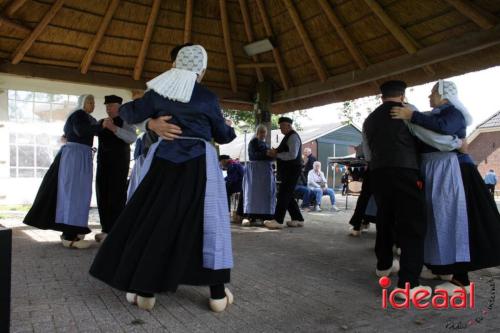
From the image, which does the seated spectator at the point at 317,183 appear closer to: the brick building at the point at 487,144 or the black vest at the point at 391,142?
the black vest at the point at 391,142

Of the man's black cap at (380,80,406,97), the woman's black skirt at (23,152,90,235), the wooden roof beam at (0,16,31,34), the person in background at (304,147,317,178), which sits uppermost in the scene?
the wooden roof beam at (0,16,31,34)

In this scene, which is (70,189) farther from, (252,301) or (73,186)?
(252,301)

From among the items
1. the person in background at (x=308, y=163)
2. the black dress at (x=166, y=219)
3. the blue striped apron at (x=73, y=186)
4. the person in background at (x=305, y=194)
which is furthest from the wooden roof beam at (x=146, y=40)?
the person in background at (x=308, y=163)

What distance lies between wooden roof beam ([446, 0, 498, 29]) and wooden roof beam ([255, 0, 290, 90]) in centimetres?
303

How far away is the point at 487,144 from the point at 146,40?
27.3 meters

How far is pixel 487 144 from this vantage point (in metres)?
28.2

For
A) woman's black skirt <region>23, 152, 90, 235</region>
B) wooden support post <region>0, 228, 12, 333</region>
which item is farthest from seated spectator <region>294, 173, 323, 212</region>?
wooden support post <region>0, 228, 12, 333</region>

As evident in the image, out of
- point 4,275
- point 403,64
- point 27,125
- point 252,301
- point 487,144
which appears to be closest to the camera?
point 4,275

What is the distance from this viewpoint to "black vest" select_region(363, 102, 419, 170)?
3191mm

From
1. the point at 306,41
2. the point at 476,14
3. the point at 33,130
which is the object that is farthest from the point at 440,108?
the point at 33,130

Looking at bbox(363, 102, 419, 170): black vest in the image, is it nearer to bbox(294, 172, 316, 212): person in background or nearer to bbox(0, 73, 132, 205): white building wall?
bbox(0, 73, 132, 205): white building wall

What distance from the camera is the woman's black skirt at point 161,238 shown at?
2600 mm

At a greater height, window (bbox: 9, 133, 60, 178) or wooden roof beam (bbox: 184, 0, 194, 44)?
wooden roof beam (bbox: 184, 0, 194, 44)

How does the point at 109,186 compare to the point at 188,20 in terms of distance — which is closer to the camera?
the point at 109,186
